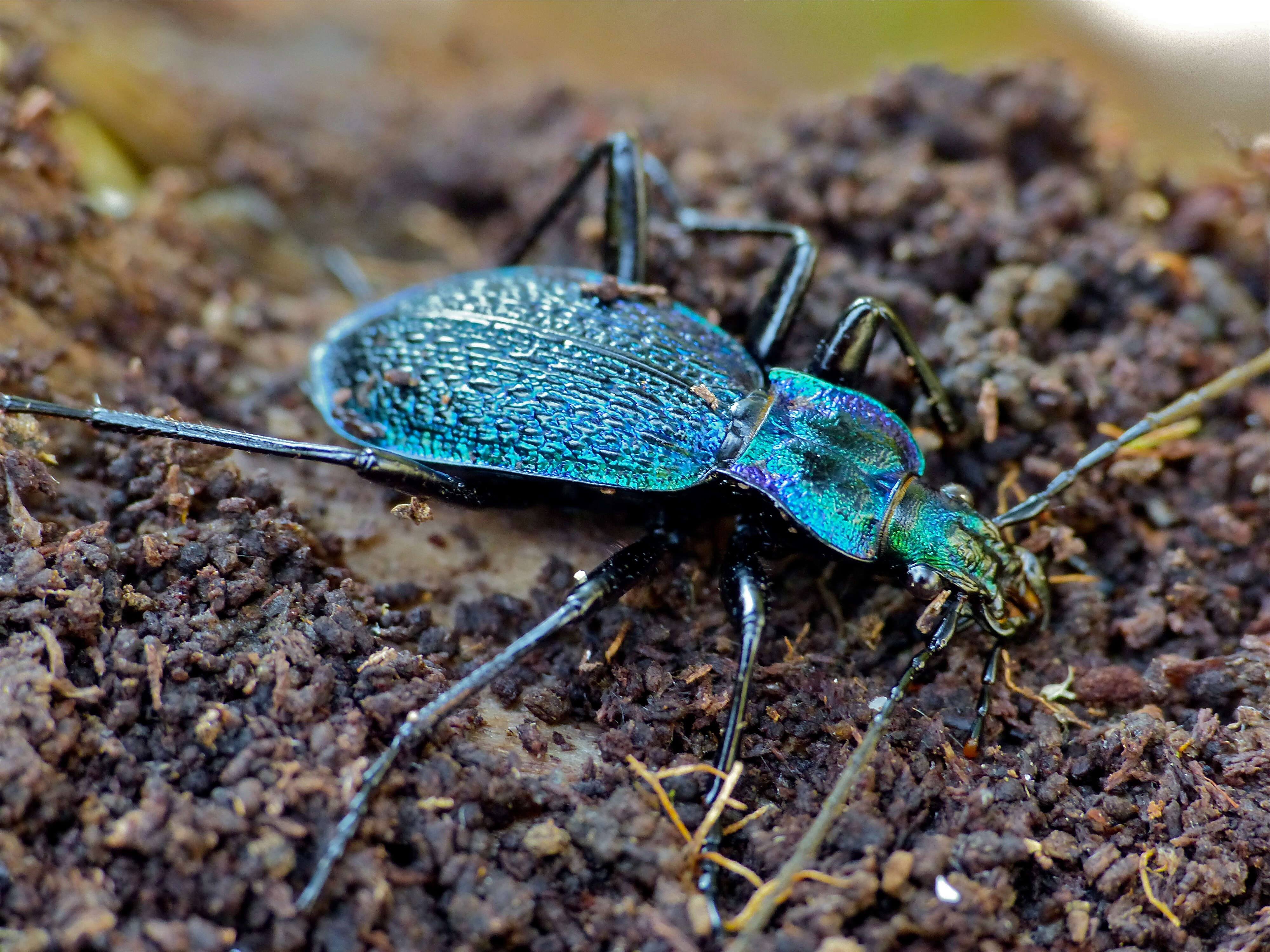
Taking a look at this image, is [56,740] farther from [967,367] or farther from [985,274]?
[985,274]

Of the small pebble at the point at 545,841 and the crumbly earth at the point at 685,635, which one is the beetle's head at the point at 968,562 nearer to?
the crumbly earth at the point at 685,635

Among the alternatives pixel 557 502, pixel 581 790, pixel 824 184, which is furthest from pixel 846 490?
pixel 824 184

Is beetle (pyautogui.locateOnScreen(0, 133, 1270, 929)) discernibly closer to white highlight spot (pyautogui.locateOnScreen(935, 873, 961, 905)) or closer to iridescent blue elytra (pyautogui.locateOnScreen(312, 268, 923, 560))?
iridescent blue elytra (pyautogui.locateOnScreen(312, 268, 923, 560))

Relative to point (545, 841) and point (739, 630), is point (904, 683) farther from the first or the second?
point (545, 841)

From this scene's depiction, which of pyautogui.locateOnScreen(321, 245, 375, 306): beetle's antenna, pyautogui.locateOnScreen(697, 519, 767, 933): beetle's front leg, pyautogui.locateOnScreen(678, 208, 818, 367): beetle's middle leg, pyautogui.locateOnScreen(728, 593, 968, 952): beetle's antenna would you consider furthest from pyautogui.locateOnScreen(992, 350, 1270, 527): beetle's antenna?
pyautogui.locateOnScreen(321, 245, 375, 306): beetle's antenna

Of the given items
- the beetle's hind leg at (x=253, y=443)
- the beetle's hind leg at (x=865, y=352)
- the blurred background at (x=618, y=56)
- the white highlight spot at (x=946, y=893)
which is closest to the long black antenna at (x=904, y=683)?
the white highlight spot at (x=946, y=893)
